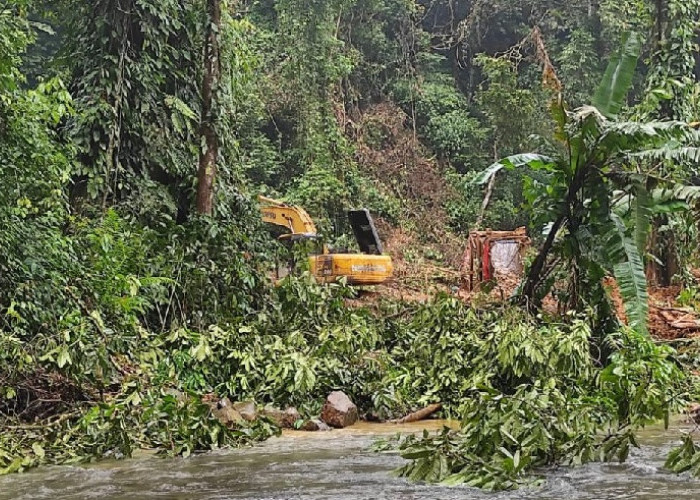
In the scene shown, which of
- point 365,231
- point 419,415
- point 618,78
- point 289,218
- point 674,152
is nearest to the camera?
point 419,415

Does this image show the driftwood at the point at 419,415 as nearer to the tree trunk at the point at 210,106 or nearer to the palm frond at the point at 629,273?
the palm frond at the point at 629,273

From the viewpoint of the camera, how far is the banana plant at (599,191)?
9.64 metres

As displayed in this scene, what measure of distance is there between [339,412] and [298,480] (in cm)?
293

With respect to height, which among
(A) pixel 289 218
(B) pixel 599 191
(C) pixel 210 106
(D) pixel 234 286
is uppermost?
(C) pixel 210 106

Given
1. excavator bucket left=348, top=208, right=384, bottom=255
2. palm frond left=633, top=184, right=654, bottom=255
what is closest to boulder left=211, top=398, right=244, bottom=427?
palm frond left=633, top=184, right=654, bottom=255

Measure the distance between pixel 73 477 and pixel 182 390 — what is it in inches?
95.9

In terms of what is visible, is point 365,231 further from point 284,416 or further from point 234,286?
point 284,416

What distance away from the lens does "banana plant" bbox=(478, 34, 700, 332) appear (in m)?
9.64

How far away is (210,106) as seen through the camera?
39.8 ft

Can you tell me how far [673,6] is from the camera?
607 inches

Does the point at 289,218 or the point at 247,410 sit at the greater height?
the point at 289,218

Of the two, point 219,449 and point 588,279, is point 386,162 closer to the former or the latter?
point 588,279

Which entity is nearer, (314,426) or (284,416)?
(314,426)

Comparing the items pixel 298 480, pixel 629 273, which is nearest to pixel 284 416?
pixel 298 480
